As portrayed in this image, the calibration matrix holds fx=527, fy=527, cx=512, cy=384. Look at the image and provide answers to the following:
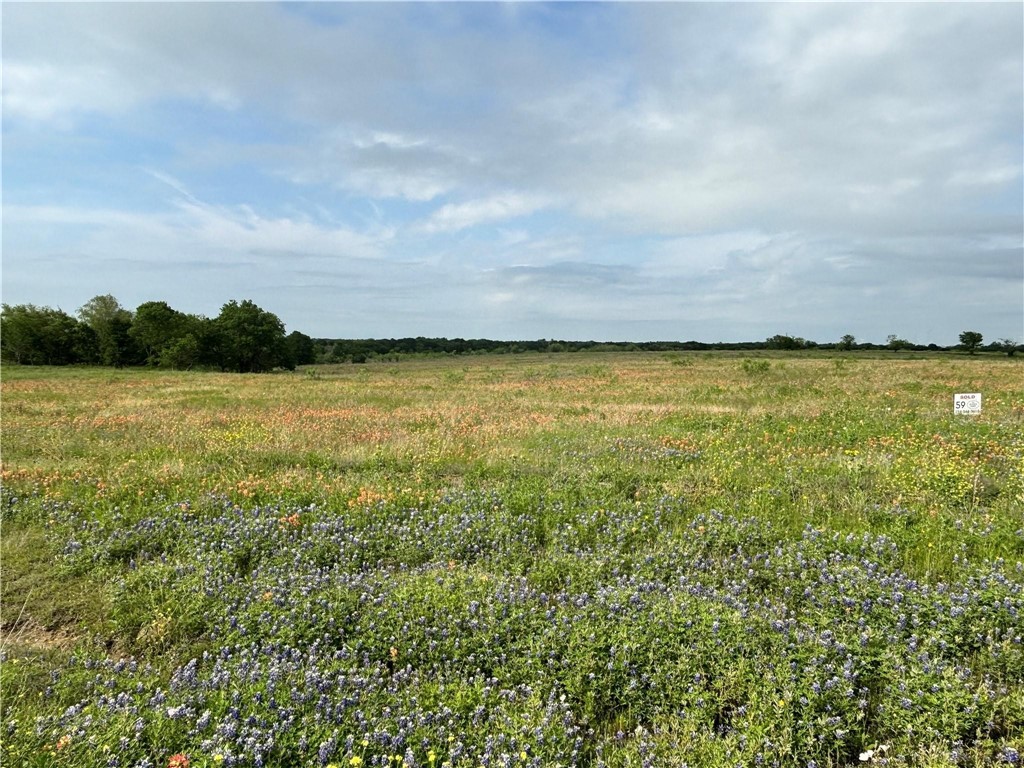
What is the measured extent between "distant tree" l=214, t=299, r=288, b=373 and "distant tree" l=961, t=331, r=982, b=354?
133 m

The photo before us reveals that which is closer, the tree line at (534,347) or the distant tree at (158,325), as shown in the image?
the distant tree at (158,325)

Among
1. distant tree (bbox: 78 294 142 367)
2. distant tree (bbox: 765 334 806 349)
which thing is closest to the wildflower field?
distant tree (bbox: 78 294 142 367)

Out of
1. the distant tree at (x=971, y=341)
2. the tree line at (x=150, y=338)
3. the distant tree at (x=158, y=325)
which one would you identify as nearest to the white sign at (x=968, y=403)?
the tree line at (x=150, y=338)

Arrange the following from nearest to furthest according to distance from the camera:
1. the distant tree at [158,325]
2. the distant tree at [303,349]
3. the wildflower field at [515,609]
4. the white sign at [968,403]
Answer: the wildflower field at [515,609] → the white sign at [968,403] → the distant tree at [158,325] → the distant tree at [303,349]

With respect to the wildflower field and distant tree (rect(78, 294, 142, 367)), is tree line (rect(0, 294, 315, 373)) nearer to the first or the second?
distant tree (rect(78, 294, 142, 367))

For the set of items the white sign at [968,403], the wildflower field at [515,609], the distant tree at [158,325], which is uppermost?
the distant tree at [158,325]

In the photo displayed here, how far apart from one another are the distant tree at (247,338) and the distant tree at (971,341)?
13312 cm

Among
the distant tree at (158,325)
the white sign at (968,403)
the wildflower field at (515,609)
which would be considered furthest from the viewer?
the distant tree at (158,325)

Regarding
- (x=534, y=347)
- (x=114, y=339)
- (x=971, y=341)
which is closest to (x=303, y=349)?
(x=114, y=339)

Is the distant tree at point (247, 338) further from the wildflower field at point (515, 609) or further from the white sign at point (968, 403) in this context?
the white sign at point (968, 403)

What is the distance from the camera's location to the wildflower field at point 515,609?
352 cm

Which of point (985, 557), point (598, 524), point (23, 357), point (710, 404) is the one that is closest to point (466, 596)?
point (598, 524)

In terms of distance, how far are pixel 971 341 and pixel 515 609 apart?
14317 centimetres

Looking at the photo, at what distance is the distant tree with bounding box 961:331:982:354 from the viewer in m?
109
